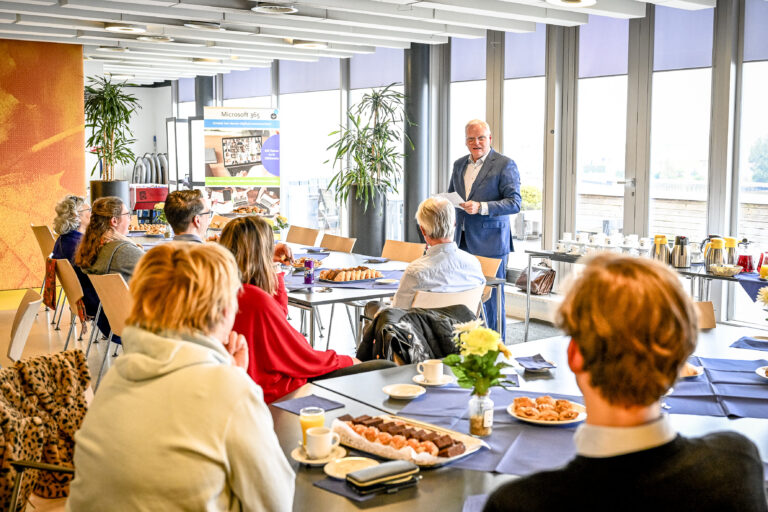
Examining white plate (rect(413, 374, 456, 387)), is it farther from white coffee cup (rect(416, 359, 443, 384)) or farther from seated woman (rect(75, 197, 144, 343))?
seated woman (rect(75, 197, 144, 343))

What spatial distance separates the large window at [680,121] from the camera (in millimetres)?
7094

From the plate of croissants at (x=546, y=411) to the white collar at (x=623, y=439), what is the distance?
1.18 m

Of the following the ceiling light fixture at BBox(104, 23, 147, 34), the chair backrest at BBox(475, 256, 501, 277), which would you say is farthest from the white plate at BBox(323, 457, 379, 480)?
the ceiling light fixture at BBox(104, 23, 147, 34)

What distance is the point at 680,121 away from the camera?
286 inches

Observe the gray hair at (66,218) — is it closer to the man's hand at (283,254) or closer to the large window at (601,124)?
the man's hand at (283,254)

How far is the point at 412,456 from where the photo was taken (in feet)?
7.18

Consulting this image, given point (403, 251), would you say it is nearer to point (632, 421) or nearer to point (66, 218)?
point (66, 218)

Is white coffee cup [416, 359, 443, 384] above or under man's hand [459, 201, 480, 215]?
under

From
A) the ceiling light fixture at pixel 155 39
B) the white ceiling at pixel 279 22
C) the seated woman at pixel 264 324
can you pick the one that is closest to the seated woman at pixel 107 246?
the seated woman at pixel 264 324

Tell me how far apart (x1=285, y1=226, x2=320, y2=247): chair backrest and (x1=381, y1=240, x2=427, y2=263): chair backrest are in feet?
3.83

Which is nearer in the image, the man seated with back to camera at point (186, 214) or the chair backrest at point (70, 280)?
the man seated with back to camera at point (186, 214)

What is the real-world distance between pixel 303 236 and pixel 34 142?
398 cm

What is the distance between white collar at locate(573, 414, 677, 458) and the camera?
4.26ft

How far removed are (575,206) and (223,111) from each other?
503 centimetres
